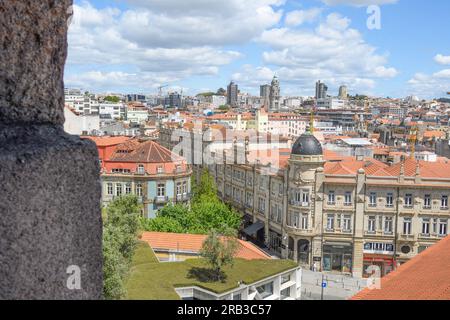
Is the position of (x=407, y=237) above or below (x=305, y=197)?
below

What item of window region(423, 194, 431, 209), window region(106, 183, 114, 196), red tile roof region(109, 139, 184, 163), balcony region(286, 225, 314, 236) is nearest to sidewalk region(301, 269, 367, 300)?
balcony region(286, 225, 314, 236)

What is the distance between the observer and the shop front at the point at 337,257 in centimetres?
4172

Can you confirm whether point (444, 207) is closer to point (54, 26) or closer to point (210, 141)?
point (210, 141)

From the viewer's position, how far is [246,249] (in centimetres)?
3384

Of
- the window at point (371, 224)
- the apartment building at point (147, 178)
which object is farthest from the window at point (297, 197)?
the apartment building at point (147, 178)

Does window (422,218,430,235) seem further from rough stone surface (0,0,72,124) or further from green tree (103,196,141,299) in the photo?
rough stone surface (0,0,72,124)

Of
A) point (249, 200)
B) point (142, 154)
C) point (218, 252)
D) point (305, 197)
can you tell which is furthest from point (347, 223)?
point (218, 252)

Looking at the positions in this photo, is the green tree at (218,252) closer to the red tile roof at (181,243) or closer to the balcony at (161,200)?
the red tile roof at (181,243)

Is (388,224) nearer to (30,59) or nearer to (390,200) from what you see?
(390,200)

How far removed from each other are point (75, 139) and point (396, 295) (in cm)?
833

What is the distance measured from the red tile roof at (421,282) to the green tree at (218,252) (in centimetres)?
1373

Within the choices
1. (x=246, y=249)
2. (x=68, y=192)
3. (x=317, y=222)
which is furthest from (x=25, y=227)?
(x=317, y=222)

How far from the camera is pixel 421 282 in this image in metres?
9.90

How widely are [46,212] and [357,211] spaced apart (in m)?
41.0
